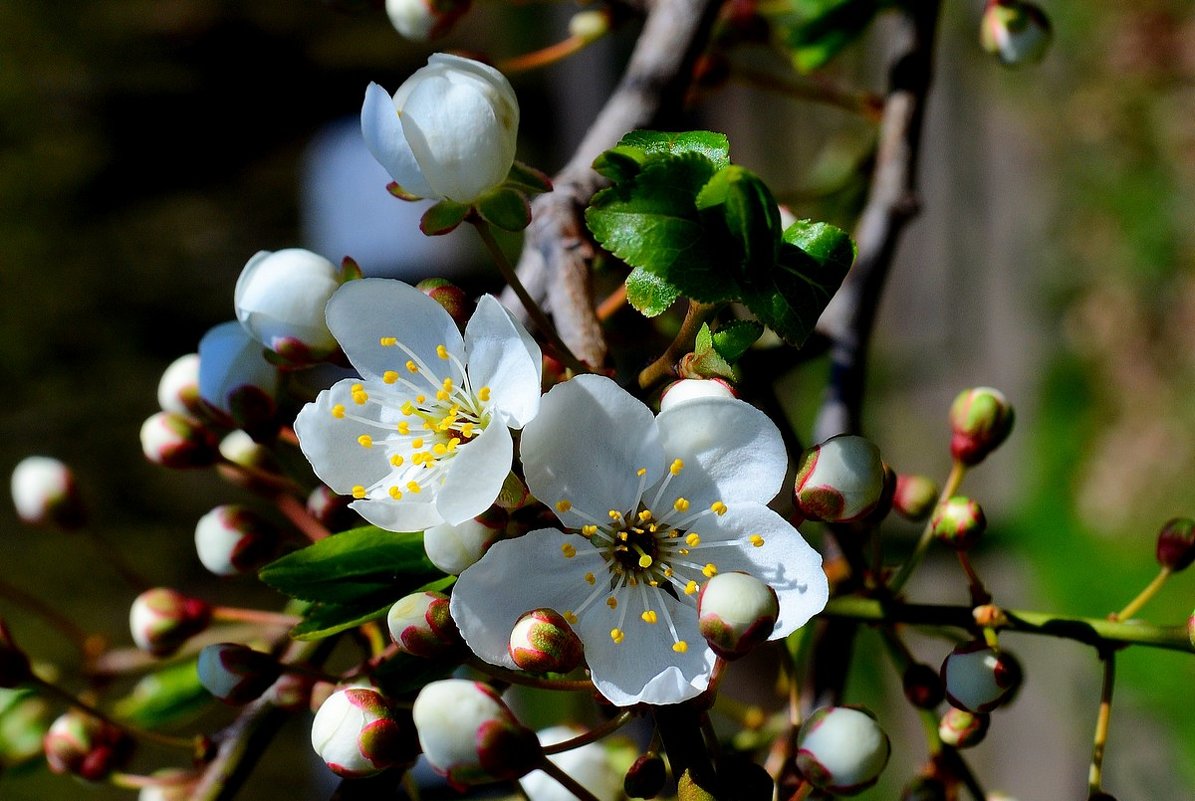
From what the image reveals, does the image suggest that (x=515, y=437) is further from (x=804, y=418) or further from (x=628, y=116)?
(x=804, y=418)

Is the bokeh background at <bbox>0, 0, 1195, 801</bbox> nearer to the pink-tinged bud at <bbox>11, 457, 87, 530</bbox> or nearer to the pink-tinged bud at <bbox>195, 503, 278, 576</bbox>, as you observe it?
the pink-tinged bud at <bbox>11, 457, 87, 530</bbox>

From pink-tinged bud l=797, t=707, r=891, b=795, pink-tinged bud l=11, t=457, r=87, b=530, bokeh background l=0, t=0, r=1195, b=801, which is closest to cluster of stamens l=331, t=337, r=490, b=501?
pink-tinged bud l=797, t=707, r=891, b=795

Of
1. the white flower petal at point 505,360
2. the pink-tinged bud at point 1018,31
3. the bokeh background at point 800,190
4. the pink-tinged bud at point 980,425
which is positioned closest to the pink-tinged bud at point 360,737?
the white flower petal at point 505,360

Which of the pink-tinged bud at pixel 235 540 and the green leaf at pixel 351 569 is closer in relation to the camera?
the green leaf at pixel 351 569

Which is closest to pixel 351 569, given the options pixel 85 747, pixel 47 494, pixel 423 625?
pixel 423 625

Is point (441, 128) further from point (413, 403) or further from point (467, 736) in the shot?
point (467, 736)

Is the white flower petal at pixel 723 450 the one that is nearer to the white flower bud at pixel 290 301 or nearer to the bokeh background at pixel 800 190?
the white flower bud at pixel 290 301

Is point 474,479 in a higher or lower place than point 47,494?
higher
